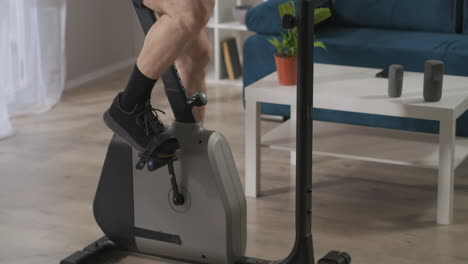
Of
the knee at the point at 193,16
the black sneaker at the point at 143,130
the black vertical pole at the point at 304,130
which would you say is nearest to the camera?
the black vertical pole at the point at 304,130

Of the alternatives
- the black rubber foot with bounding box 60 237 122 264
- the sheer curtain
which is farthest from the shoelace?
the sheer curtain

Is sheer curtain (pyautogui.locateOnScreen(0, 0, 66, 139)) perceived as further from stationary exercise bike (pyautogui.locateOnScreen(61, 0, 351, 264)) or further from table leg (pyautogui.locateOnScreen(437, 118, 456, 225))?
table leg (pyautogui.locateOnScreen(437, 118, 456, 225))

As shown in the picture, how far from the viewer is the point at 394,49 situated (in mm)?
3854

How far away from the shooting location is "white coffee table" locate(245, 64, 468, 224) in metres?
3.00

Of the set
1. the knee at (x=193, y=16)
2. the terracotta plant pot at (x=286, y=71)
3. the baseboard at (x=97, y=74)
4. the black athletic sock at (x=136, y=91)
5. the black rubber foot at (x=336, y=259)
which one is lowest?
the baseboard at (x=97, y=74)

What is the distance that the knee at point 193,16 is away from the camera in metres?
2.45

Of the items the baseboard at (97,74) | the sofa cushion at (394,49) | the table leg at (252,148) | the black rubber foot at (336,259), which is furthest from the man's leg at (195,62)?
the baseboard at (97,74)

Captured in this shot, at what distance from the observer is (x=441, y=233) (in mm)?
2996

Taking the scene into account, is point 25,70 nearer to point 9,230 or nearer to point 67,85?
point 67,85

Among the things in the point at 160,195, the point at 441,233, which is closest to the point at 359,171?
the point at 441,233

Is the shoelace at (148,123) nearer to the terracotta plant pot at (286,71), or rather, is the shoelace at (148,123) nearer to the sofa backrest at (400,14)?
the terracotta plant pot at (286,71)

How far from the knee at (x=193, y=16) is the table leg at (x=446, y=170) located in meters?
0.97

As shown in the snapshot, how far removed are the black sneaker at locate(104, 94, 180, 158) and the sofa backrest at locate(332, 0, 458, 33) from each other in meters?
1.90

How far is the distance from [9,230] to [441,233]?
57.5 inches
